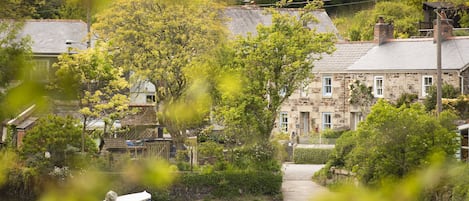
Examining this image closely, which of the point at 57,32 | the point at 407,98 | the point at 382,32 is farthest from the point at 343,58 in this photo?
the point at 57,32

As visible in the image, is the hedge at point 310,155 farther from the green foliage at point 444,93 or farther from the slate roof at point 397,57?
the slate roof at point 397,57

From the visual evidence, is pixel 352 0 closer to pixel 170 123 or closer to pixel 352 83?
pixel 352 83

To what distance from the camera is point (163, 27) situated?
28344mm

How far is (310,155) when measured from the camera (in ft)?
100

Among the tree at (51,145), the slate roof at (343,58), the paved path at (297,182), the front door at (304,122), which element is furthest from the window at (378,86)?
the tree at (51,145)

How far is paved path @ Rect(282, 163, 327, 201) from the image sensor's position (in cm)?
2395

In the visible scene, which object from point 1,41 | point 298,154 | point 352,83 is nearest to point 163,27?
Result: point 298,154

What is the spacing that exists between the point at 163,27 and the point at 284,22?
3792mm

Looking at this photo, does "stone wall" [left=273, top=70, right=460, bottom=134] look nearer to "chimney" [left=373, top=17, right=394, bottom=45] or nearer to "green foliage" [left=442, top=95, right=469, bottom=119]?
"chimney" [left=373, top=17, right=394, bottom=45]

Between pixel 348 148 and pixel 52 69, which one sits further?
pixel 348 148

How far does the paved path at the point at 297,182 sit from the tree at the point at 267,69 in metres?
1.50

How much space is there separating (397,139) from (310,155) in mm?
9397

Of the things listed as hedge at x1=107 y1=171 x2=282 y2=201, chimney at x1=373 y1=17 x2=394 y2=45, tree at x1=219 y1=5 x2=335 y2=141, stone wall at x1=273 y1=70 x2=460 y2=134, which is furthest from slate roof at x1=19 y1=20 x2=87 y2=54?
chimney at x1=373 y1=17 x2=394 y2=45

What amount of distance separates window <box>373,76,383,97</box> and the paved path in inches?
197
